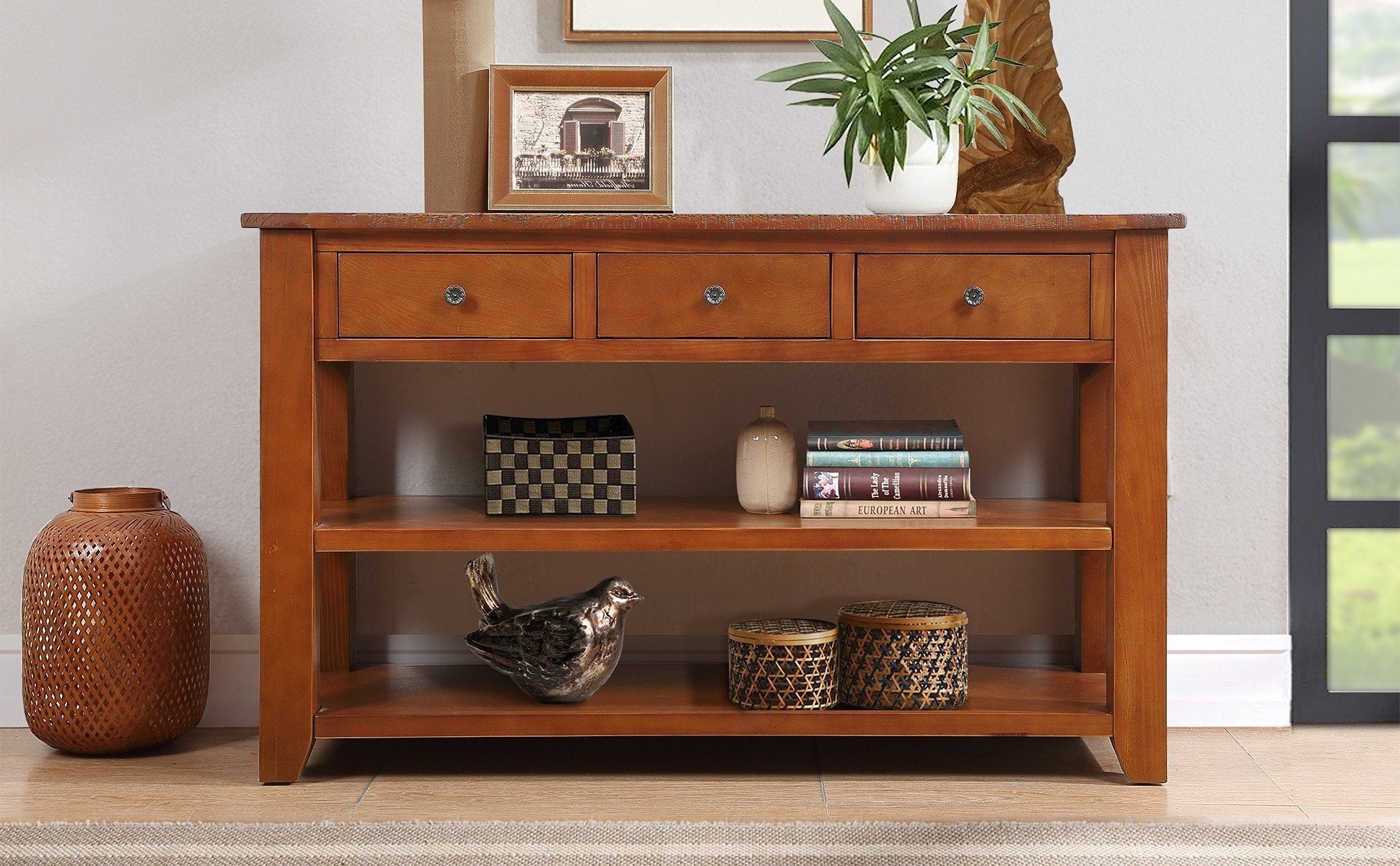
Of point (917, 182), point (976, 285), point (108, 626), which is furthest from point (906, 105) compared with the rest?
point (108, 626)

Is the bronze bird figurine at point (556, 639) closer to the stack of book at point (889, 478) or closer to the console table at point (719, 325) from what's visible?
the console table at point (719, 325)

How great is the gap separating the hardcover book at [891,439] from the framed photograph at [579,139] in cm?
46

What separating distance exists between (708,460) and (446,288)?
24.3 inches

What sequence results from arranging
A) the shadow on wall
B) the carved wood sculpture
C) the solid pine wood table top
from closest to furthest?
1. the solid pine wood table top
2. the carved wood sculpture
3. the shadow on wall

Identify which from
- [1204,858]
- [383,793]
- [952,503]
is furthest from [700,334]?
[1204,858]

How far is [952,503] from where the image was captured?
164 cm

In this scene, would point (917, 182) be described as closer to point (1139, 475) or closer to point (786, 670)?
point (1139, 475)

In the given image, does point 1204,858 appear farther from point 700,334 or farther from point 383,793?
point 383,793

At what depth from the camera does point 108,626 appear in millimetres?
1676

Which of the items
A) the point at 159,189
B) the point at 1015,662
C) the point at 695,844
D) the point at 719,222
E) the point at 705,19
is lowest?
the point at 695,844

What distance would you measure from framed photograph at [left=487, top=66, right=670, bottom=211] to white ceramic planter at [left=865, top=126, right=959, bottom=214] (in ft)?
1.19

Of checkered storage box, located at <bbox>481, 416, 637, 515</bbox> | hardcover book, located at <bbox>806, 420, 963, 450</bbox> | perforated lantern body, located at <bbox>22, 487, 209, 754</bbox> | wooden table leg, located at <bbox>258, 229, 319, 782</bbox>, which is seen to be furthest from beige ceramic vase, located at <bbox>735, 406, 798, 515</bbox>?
perforated lantern body, located at <bbox>22, 487, 209, 754</bbox>

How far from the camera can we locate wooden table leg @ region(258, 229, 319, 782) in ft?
5.07

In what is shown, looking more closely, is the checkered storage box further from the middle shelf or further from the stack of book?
the stack of book
